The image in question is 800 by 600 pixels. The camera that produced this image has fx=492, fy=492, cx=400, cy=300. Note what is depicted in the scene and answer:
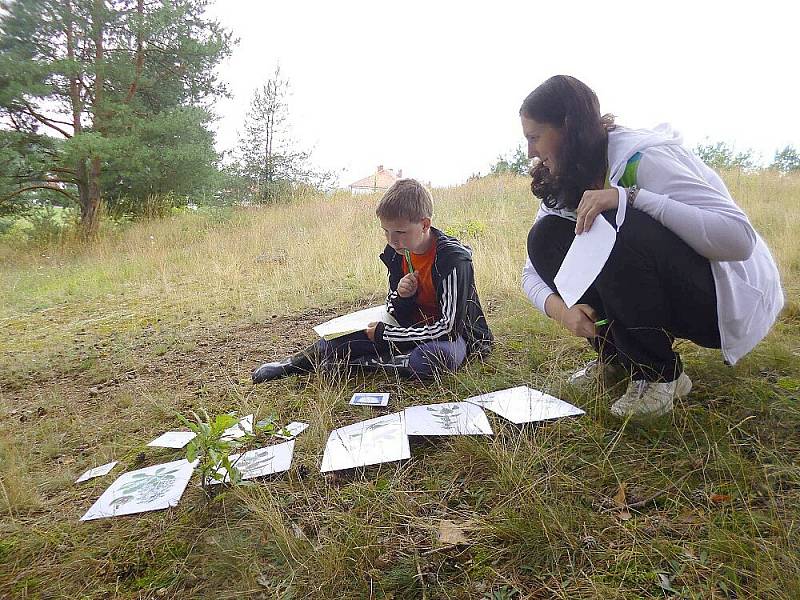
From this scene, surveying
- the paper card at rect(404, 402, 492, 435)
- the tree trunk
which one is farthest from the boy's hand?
the tree trunk

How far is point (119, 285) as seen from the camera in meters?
A: 4.86

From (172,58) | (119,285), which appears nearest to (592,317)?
(119,285)

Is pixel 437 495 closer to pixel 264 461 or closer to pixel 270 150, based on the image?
pixel 264 461

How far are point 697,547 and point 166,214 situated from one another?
31.1 ft

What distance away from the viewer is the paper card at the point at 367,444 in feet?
4.53

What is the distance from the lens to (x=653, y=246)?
1327 mm

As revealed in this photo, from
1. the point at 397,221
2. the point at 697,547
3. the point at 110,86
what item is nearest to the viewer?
the point at 697,547

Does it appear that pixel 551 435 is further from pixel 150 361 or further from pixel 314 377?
pixel 150 361

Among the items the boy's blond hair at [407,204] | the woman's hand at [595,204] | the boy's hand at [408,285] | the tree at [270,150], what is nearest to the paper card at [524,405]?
the woman's hand at [595,204]

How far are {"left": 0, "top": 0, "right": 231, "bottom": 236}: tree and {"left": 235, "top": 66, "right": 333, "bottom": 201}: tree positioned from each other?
3.31 meters

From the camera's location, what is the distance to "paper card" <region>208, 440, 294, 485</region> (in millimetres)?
1379

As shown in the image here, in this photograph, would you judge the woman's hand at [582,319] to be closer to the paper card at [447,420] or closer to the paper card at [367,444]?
the paper card at [447,420]

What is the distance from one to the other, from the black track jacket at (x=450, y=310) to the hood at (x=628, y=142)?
0.73m

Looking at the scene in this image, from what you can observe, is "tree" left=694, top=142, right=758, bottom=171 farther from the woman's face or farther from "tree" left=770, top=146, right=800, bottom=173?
the woman's face
